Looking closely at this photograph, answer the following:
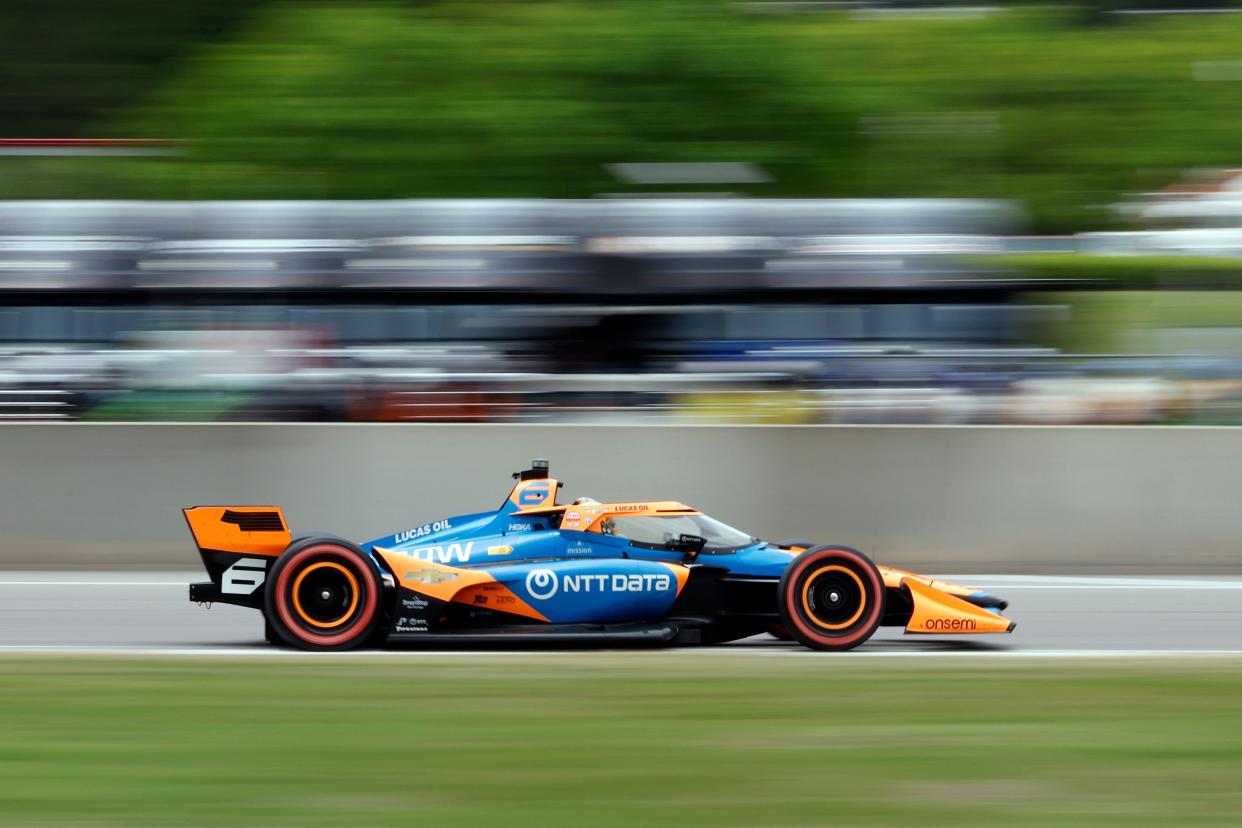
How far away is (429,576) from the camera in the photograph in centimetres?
845

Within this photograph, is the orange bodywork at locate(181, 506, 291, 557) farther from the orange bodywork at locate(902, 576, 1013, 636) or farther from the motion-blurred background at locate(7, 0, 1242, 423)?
the motion-blurred background at locate(7, 0, 1242, 423)

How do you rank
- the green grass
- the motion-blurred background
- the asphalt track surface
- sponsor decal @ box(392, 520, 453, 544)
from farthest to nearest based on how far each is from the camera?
the motion-blurred background < the asphalt track surface < sponsor decal @ box(392, 520, 453, 544) < the green grass

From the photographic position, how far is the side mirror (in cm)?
863

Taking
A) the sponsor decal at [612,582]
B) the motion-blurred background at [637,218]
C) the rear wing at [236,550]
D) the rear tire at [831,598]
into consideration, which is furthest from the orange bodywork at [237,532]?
the motion-blurred background at [637,218]

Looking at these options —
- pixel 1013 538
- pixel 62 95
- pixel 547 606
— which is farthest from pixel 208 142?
pixel 547 606

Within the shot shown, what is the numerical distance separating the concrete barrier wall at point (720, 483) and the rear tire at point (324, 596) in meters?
4.56

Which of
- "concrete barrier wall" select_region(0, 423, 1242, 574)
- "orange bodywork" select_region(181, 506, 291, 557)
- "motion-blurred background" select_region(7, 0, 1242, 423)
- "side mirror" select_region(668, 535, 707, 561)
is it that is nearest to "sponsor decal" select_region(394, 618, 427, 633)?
"orange bodywork" select_region(181, 506, 291, 557)

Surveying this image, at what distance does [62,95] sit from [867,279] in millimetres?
19075

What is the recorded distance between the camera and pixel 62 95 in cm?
3061

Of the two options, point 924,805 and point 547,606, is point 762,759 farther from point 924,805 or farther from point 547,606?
point 547,606

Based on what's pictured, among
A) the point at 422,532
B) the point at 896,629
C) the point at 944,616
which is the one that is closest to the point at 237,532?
the point at 422,532

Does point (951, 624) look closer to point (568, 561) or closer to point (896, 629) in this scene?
point (896, 629)

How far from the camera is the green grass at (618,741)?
5.14 meters

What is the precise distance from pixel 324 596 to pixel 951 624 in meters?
3.42
